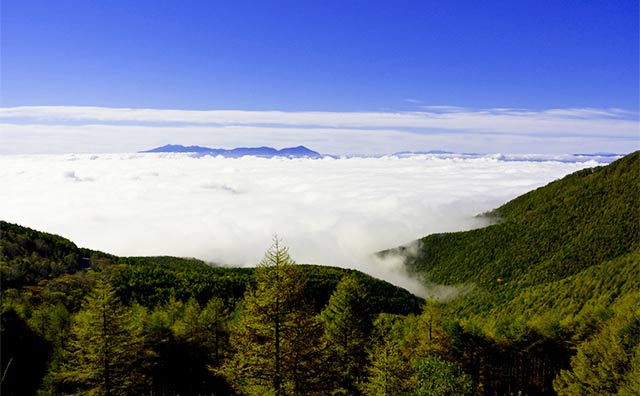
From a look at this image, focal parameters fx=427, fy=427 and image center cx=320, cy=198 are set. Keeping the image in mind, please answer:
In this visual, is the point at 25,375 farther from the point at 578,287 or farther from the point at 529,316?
the point at 578,287

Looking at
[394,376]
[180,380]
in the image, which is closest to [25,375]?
[180,380]

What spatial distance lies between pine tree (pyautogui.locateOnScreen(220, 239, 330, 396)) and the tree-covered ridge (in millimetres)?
132255

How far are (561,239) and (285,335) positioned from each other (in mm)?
173900

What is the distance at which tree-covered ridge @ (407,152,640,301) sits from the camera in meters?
142

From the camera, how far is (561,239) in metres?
165

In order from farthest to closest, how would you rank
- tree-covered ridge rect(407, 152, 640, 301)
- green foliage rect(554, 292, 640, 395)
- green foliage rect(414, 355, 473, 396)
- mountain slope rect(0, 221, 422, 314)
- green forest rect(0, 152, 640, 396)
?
1. tree-covered ridge rect(407, 152, 640, 301)
2. mountain slope rect(0, 221, 422, 314)
3. green foliage rect(554, 292, 640, 395)
4. green foliage rect(414, 355, 473, 396)
5. green forest rect(0, 152, 640, 396)

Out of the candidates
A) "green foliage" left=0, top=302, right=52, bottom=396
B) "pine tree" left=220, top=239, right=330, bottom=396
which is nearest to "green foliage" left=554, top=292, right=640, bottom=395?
"pine tree" left=220, top=239, right=330, bottom=396

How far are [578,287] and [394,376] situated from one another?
94.5m

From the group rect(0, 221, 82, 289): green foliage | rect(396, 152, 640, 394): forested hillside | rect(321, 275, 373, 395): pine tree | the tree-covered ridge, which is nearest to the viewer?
rect(321, 275, 373, 395): pine tree

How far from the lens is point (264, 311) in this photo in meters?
19.6

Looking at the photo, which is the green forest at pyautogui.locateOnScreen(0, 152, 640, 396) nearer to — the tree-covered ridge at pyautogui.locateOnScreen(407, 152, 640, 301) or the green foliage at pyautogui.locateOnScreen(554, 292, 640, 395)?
the green foliage at pyautogui.locateOnScreen(554, 292, 640, 395)

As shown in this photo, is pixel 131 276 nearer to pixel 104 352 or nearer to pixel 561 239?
pixel 104 352

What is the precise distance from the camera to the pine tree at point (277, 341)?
19.0m

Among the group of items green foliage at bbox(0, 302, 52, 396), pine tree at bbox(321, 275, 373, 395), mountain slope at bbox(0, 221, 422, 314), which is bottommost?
mountain slope at bbox(0, 221, 422, 314)
